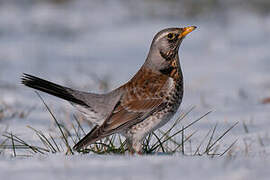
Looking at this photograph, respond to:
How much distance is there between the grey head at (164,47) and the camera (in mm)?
5699

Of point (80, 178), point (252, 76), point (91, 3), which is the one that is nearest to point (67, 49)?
point (252, 76)

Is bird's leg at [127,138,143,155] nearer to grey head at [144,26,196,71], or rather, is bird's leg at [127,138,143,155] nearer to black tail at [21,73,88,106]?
black tail at [21,73,88,106]

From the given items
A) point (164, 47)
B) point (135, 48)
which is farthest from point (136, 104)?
point (135, 48)

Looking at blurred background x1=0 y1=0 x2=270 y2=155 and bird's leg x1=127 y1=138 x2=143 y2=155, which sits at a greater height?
blurred background x1=0 y1=0 x2=270 y2=155

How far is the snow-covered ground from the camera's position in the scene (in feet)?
12.1

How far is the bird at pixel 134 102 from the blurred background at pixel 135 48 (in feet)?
5.03

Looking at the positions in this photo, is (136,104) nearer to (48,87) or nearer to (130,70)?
(48,87)

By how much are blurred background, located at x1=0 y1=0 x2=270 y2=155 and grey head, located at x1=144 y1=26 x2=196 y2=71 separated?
4.72 ft

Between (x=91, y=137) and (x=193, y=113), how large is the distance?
11.1 ft

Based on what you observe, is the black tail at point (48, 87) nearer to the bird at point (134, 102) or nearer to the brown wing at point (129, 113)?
the bird at point (134, 102)

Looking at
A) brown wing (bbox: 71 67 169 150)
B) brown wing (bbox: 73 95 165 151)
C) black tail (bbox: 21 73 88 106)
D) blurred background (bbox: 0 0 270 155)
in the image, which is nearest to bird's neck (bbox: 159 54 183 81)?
brown wing (bbox: 71 67 169 150)

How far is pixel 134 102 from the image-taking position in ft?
17.4

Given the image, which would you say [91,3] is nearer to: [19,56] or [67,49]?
[67,49]

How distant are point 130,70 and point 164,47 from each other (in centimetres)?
664
